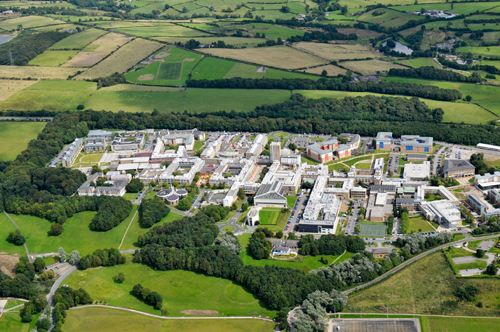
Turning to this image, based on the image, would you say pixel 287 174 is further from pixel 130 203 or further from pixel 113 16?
pixel 113 16

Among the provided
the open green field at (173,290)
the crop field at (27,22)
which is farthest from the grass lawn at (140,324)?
the crop field at (27,22)

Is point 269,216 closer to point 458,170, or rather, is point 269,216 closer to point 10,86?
point 458,170

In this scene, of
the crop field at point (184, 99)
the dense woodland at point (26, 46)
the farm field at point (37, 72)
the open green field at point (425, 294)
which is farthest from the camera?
the dense woodland at point (26, 46)

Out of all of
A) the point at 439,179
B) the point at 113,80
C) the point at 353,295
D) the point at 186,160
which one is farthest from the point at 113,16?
the point at 353,295

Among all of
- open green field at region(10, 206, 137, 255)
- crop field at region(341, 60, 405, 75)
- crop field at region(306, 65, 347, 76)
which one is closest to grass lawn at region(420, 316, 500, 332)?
open green field at region(10, 206, 137, 255)

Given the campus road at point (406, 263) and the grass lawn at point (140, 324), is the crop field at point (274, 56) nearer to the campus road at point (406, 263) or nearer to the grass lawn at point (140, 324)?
the campus road at point (406, 263)

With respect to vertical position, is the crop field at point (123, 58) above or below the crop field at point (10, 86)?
above
